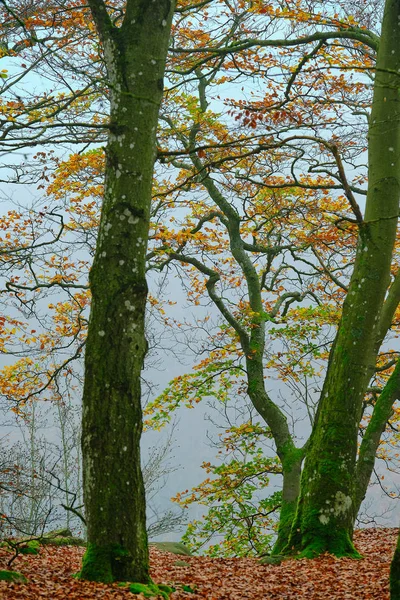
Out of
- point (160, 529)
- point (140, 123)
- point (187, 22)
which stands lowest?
point (160, 529)

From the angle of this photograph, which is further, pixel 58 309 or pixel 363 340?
pixel 58 309

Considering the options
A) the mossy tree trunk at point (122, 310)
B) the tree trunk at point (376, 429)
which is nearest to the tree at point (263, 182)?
the tree trunk at point (376, 429)

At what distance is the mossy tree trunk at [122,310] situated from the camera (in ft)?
16.9

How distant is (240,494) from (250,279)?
5.21 metres

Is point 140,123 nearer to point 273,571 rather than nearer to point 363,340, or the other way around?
point 363,340

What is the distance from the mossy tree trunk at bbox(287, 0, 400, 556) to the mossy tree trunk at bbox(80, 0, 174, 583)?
3.17 meters

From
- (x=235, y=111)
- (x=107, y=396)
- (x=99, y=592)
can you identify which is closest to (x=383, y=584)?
(x=99, y=592)

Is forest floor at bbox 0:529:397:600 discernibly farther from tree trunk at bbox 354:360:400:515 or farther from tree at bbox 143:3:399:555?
tree trunk at bbox 354:360:400:515

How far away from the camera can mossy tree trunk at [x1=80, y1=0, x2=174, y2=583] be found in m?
5.15

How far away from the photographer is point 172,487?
75.9 m

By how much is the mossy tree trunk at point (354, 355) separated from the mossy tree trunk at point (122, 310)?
3.17m

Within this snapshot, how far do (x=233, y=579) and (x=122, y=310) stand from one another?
11.6 feet

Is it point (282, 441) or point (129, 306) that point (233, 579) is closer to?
point (129, 306)

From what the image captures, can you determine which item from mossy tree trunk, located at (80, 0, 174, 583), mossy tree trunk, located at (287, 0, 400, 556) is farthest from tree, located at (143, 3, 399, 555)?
mossy tree trunk, located at (80, 0, 174, 583)
